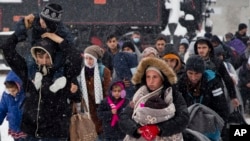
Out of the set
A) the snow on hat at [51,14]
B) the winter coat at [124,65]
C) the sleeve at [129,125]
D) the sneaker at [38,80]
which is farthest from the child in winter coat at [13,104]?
the winter coat at [124,65]

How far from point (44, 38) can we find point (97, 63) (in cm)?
320

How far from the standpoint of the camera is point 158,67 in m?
5.27

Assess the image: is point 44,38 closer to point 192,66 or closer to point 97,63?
point 192,66

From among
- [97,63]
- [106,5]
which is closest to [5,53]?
[97,63]

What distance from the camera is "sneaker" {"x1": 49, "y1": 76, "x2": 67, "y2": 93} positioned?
5762mm

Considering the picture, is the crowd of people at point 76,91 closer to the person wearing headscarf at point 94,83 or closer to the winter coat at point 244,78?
the person wearing headscarf at point 94,83

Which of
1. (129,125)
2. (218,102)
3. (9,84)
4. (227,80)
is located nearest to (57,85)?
(129,125)

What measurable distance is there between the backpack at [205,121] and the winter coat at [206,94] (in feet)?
0.54

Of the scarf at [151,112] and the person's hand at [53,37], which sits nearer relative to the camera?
the scarf at [151,112]

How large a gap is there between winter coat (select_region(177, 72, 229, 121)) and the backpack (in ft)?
0.54

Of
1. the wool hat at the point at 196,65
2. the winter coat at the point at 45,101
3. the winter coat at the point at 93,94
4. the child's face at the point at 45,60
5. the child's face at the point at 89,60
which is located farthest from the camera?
the child's face at the point at 89,60

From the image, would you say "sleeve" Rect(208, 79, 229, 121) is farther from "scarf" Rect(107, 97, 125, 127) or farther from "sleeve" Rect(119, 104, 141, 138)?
"sleeve" Rect(119, 104, 141, 138)

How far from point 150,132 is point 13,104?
1996mm

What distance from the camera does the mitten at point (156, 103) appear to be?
512 cm
